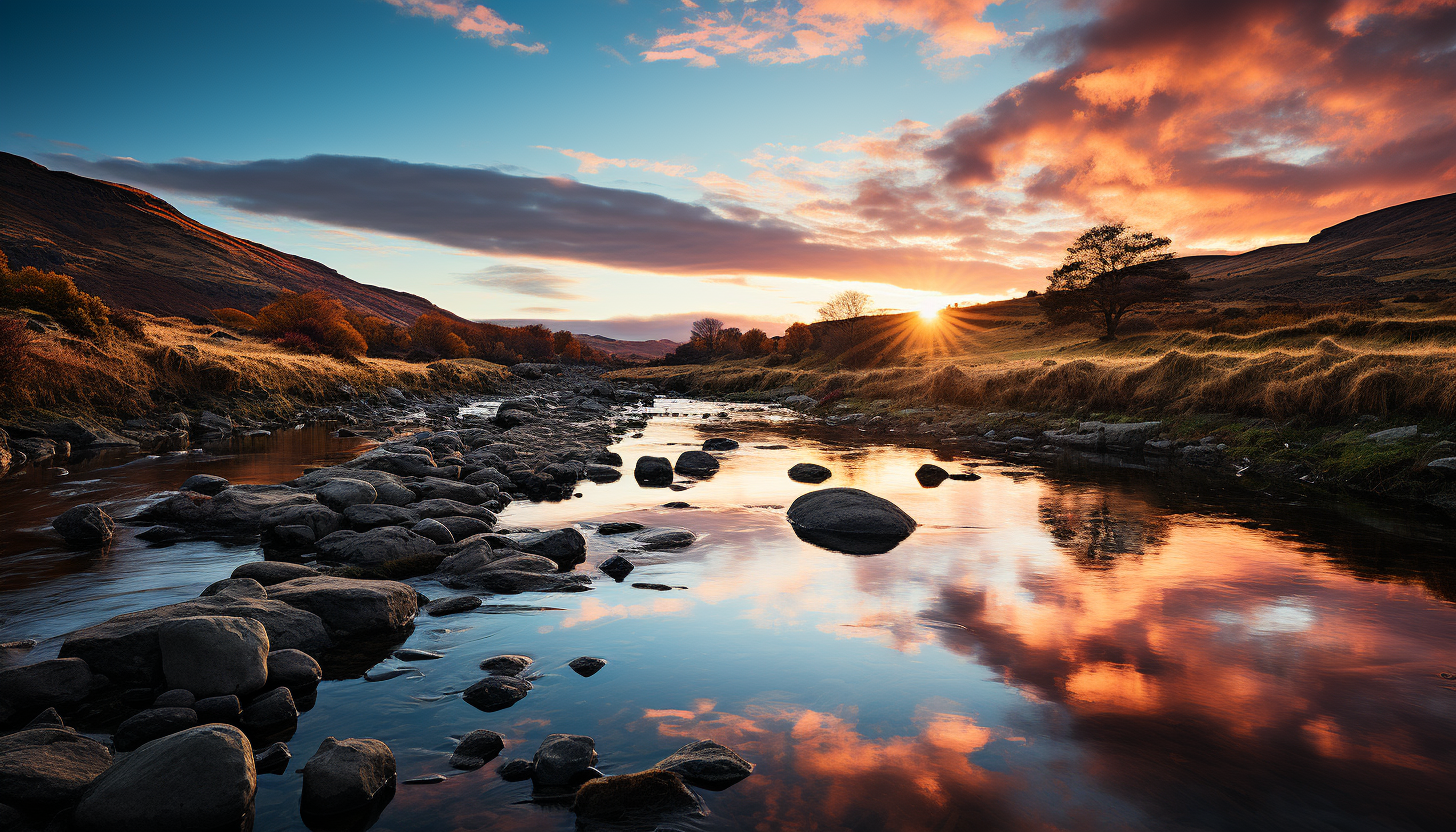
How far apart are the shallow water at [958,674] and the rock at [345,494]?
215 centimetres

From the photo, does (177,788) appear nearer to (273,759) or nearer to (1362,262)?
(273,759)

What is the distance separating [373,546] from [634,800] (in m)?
7.48

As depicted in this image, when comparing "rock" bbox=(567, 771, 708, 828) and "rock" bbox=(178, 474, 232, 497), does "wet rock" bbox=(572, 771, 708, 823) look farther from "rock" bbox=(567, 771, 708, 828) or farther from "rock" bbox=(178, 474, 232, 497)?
"rock" bbox=(178, 474, 232, 497)

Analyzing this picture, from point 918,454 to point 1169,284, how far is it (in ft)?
153

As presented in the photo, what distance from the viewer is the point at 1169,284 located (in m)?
55.8

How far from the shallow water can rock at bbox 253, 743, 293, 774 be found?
9 cm

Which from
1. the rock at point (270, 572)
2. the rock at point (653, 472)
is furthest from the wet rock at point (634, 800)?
the rock at point (653, 472)

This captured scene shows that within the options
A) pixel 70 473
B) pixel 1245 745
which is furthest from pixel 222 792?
pixel 70 473

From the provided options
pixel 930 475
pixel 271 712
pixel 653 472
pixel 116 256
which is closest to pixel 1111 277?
pixel 930 475

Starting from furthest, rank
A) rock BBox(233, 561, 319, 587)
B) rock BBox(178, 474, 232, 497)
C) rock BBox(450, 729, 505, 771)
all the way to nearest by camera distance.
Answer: rock BBox(178, 474, 232, 497) < rock BBox(233, 561, 319, 587) < rock BBox(450, 729, 505, 771)

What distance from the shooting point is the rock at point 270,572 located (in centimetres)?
830

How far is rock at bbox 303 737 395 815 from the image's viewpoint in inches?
171

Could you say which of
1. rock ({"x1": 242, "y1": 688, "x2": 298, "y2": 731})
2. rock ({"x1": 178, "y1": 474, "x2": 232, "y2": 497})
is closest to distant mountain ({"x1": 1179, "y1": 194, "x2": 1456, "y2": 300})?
rock ({"x1": 242, "y1": 688, "x2": 298, "y2": 731})

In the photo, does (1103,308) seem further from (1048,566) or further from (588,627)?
(588,627)
